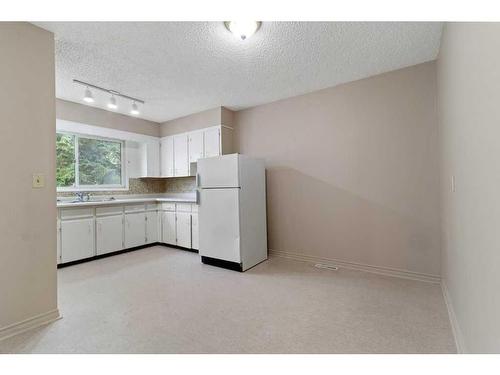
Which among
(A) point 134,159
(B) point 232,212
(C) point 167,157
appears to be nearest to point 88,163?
(A) point 134,159

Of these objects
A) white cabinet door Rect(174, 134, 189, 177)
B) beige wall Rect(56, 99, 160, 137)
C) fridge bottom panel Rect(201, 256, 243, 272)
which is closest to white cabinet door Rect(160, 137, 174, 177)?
white cabinet door Rect(174, 134, 189, 177)

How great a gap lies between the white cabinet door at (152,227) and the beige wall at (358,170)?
211cm

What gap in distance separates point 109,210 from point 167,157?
1443 mm

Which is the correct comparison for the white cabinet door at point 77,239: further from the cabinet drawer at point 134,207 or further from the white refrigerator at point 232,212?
the white refrigerator at point 232,212

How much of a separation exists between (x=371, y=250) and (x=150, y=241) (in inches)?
139

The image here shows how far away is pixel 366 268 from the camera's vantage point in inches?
120

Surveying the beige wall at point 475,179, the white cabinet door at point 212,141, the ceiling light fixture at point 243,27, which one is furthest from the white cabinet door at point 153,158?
the beige wall at point 475,179

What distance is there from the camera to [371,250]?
9.91 ft

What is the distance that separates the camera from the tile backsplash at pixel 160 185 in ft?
15.7

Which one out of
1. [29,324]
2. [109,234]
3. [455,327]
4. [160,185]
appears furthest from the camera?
[160,185]

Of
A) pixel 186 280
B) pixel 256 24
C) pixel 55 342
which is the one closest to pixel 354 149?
pixel 256 24

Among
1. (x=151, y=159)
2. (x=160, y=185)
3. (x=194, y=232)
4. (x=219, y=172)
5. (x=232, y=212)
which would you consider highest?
(x=151, y=159)

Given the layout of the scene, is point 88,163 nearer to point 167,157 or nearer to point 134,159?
point 134,159

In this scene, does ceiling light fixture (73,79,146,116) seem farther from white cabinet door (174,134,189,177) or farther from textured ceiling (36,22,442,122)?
white cabinet door (174,134,189,177)
